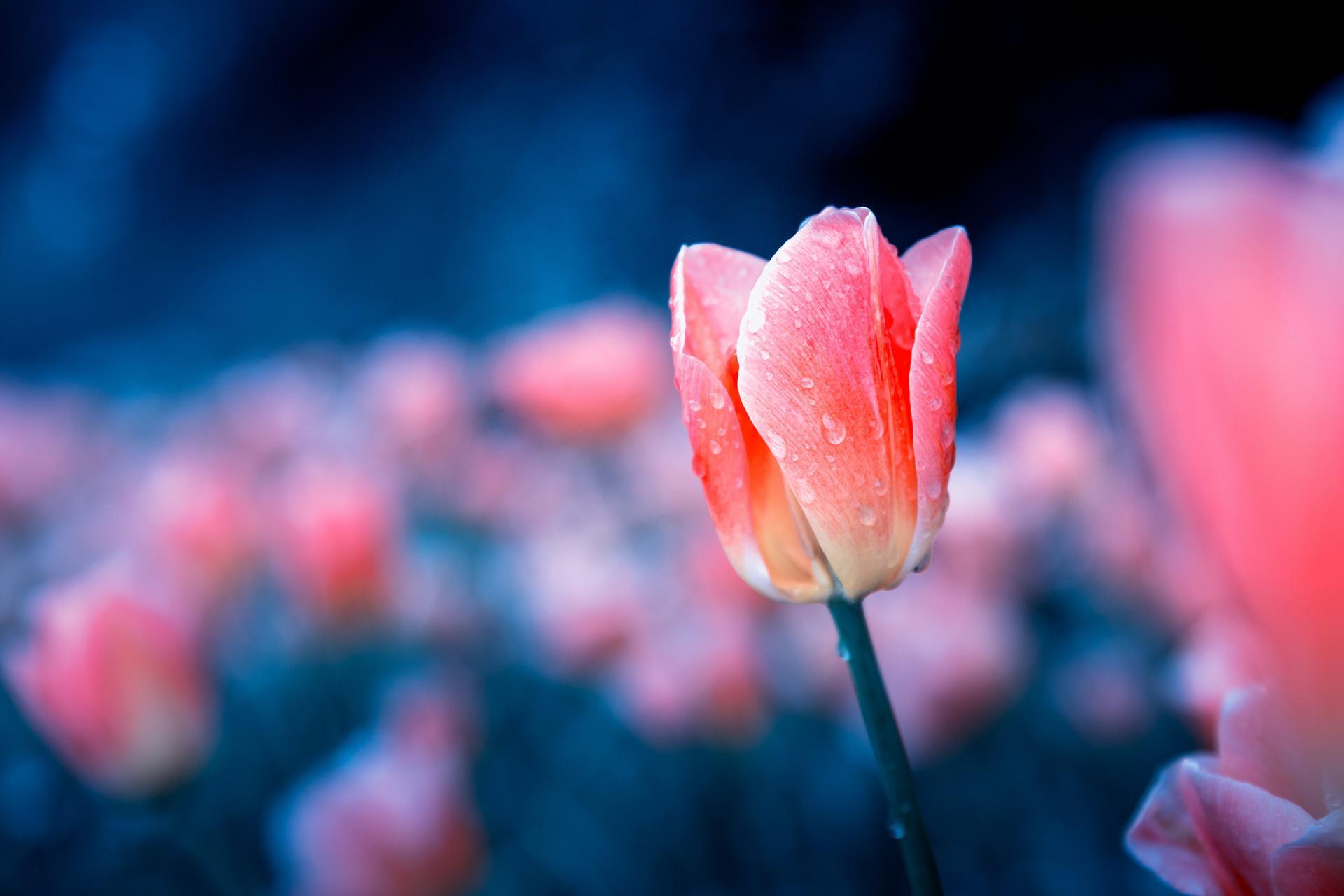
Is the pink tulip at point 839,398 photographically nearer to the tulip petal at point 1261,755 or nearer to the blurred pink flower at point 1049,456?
the tulip petal at point 1261,755

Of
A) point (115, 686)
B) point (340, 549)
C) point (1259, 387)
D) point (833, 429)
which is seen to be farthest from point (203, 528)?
point (1259, 387)

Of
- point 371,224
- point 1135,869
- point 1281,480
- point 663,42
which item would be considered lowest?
point 1135,869

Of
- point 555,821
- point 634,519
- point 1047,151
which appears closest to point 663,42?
point 1047,151

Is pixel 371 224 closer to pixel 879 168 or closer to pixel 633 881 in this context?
pixel 879 168

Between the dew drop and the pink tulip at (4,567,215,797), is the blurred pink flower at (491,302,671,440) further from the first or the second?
the dew drop

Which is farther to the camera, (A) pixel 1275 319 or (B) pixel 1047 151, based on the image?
(B) pixel 1047 151

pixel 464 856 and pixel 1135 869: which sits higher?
pixel 464 856

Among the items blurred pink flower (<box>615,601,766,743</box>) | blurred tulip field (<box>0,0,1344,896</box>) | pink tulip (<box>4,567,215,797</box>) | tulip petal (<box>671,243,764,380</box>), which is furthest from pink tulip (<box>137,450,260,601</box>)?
tulip petal (<box>671,243,764,380</box>)

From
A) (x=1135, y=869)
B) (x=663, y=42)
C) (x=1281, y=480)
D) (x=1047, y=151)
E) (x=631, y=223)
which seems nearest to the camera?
(x=1281, y=480)
